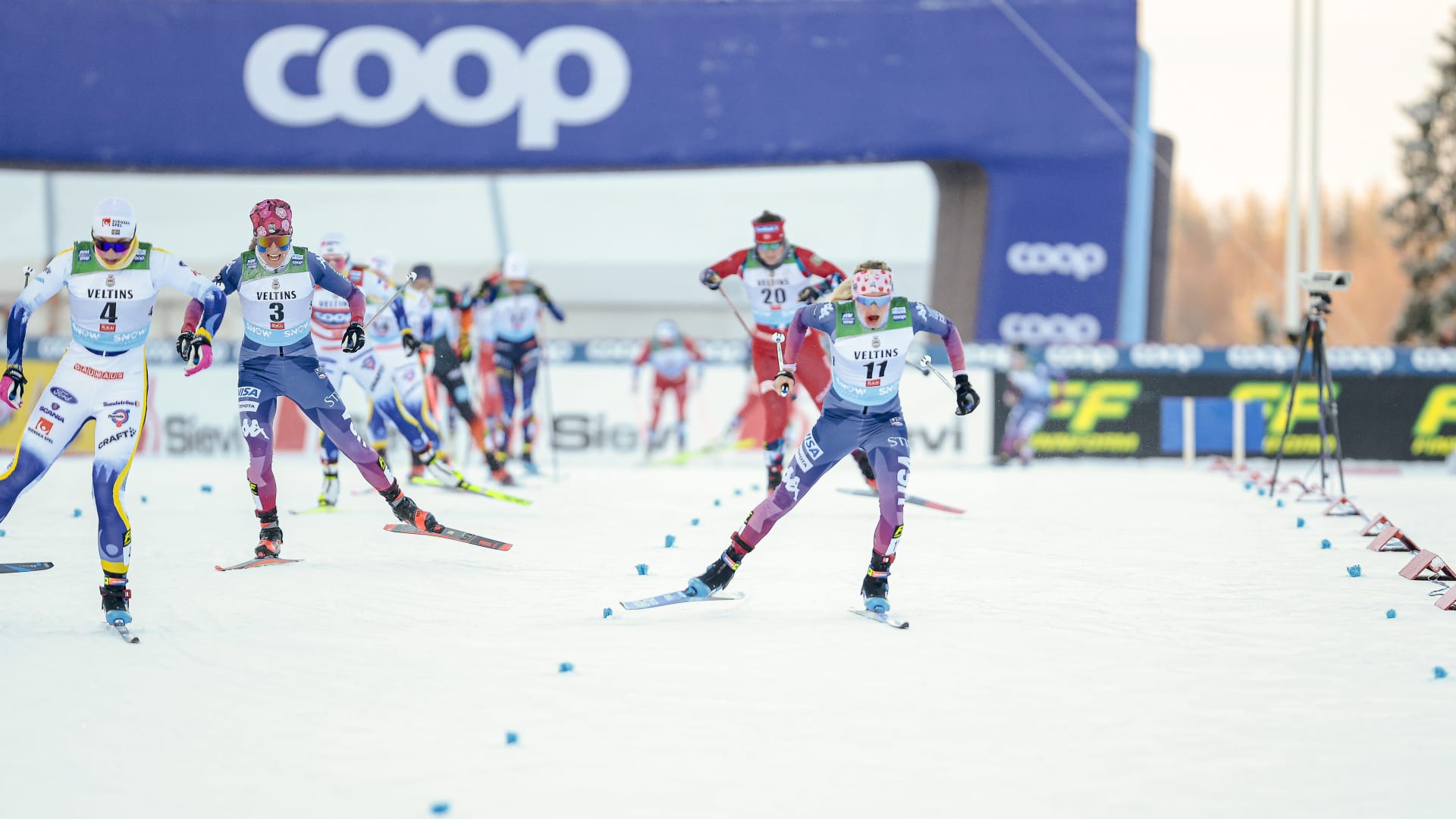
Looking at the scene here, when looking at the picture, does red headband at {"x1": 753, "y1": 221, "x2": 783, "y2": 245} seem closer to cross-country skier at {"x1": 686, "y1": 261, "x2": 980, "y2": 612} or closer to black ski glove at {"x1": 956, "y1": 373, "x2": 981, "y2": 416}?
cross-country skier at {"x1": 686, "y1": 261, "x2": 980, "y2": 612}

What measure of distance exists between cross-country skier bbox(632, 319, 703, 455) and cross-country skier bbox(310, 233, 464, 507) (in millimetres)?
6707

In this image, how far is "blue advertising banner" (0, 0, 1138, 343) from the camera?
22.3 m

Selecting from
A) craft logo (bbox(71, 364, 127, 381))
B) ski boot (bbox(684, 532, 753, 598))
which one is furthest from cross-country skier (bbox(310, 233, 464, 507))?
ski boot (bbox(684, 532, 753, 598))

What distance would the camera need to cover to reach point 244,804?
460cm

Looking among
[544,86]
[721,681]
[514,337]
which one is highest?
[544,86]

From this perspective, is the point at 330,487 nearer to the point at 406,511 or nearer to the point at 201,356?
the point at 406,511

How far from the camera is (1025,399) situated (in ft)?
64.4

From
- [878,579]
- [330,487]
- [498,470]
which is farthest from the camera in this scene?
[498,470]

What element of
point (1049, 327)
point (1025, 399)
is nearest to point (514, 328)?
point (1025, 399)

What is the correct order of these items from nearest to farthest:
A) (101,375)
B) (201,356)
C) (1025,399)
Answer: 1. (101,375)
2. (201,356)
3. (1025,399)

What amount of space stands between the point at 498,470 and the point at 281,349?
558cm

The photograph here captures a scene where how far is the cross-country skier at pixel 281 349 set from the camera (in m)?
9.24

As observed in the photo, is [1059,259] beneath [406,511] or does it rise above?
above

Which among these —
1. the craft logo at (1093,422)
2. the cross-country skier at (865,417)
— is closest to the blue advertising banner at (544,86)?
the craft logo at (1093,422)
